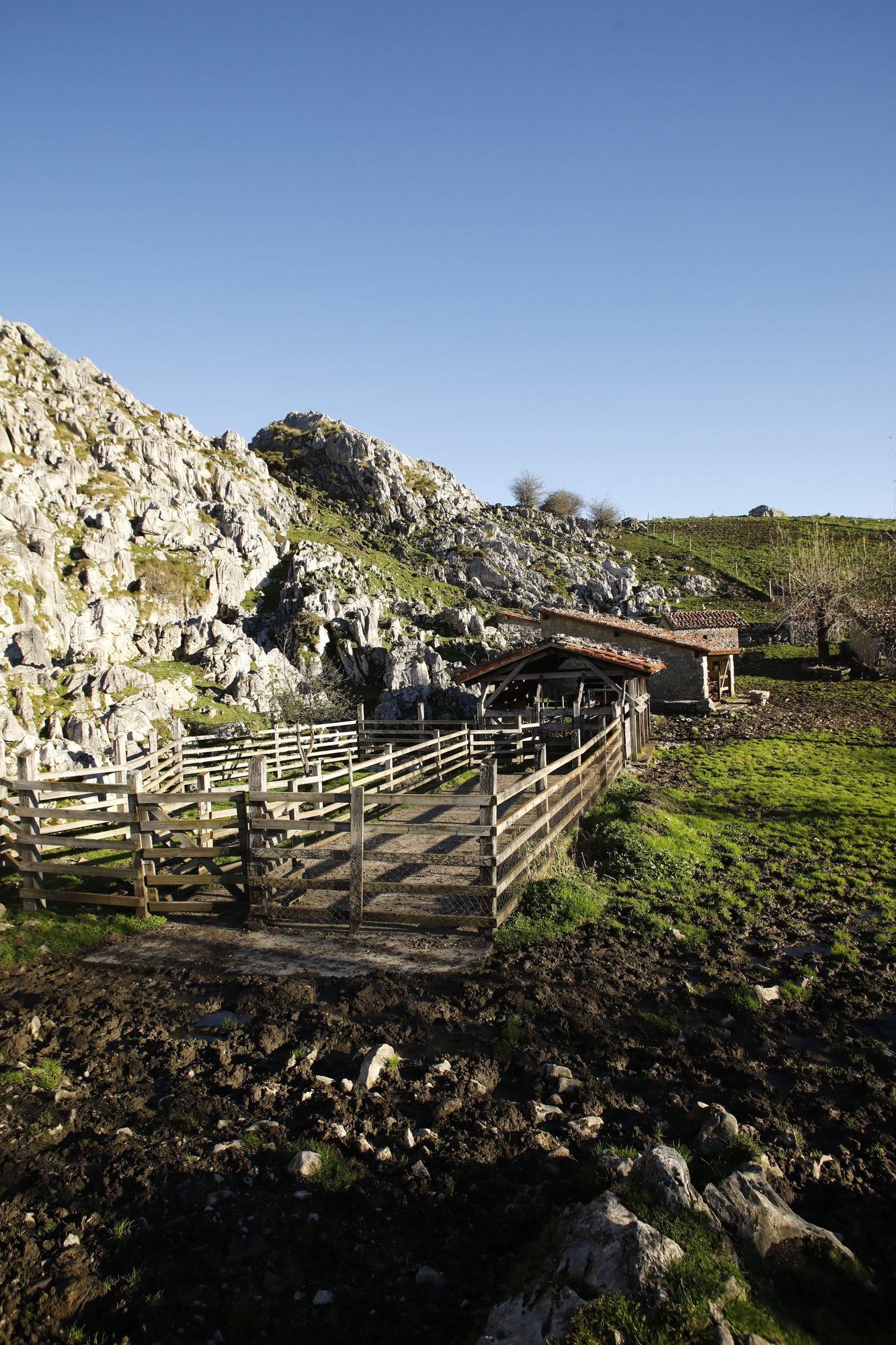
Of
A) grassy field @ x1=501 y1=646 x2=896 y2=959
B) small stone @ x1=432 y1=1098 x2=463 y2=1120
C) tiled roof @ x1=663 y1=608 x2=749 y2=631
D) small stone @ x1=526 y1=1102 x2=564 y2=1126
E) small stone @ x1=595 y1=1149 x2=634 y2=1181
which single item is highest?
tiled roof @ x1=663 y1=608 x2=749 y2=631

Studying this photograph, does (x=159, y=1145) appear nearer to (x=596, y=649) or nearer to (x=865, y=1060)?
(x=865, y=1060)

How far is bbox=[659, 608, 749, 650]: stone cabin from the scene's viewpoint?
146 ft

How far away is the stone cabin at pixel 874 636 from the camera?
35.9 metres

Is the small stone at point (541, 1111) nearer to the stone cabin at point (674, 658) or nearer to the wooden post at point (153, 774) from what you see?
the wooden post at point (153, 774)

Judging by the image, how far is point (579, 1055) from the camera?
5.31 metres

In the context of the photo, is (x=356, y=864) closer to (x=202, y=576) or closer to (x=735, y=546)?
(x=202, y=576)

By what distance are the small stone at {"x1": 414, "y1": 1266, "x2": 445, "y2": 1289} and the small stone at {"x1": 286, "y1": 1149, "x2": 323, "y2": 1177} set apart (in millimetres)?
922

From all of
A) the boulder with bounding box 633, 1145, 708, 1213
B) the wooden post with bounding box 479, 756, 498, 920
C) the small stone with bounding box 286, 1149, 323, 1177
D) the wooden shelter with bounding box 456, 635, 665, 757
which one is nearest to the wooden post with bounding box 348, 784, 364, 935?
the wooden post with bounding box 479, 756, 498, 920

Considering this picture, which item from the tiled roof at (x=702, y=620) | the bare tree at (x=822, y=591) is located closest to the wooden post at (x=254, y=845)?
the bare tree at (x=822, y=591)

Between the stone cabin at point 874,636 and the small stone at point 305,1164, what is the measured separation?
37954mm

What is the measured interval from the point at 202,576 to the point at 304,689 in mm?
12516

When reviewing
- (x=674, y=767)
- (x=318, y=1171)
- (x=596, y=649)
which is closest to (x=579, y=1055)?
(x=318, y=1171)

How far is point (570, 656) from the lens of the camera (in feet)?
72.1

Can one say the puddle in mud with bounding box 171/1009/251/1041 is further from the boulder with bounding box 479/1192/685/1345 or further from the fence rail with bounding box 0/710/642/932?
the boulder with bounding box 479/1192/685/1345
